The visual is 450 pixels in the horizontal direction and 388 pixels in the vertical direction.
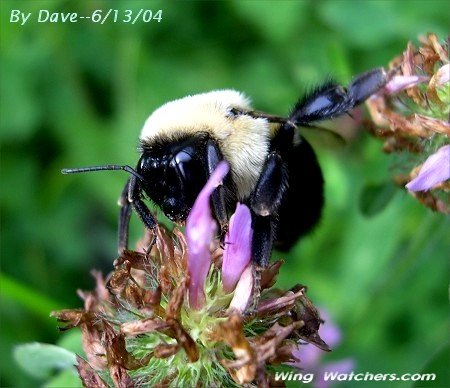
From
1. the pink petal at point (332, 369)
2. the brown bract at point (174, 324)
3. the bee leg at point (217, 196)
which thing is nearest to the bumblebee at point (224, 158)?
the bee leg at point (217, 196)

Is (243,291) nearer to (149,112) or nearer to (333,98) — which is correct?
(333,98)

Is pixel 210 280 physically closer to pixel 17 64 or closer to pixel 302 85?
pixel 302 85

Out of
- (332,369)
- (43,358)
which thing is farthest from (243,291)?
(332,369)

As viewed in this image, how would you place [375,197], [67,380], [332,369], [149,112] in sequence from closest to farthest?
1. [67,380]
2. [375,197]
3. [332,369]
4. [149,112]

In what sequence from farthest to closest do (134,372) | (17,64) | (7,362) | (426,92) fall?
(17,64) < (7,362) < (426,92) < (134,372)

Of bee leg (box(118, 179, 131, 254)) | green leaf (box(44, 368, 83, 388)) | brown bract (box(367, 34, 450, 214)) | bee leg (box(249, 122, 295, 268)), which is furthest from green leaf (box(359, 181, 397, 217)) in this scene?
green leaf (box(44, 368, 83, 388))

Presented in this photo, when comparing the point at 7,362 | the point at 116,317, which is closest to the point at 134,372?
the point at 116,317
